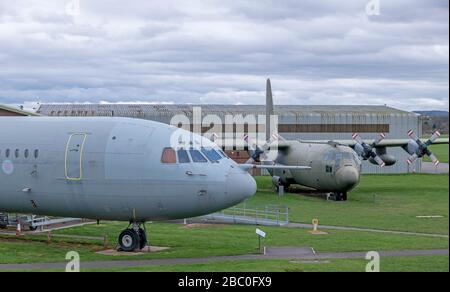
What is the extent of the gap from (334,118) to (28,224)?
196 ft

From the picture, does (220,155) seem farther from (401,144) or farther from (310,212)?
(401,144)

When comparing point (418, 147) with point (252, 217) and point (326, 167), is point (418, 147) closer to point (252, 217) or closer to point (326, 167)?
point (326, 167)

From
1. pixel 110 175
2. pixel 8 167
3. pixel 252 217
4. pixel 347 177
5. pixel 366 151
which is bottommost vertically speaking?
pixel 252 217

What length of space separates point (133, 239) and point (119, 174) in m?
2.97

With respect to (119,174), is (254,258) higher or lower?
lower

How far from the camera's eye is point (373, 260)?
26.5 m

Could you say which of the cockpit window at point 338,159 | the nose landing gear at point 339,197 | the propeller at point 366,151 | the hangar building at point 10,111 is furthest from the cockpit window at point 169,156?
the propeller at point 366,151

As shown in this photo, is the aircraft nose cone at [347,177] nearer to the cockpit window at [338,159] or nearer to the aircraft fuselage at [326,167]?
the aircraft fuselage at [326,167]

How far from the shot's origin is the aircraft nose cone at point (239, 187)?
2622cm

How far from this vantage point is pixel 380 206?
5097cm

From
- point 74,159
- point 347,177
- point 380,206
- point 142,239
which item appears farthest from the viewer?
point 347,177

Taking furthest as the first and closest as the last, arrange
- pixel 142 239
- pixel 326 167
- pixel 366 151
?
1. pixel 366 151
2. pixel 326 167
3. pixel 142 239

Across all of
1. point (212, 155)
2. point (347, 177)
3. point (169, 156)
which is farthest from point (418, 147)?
point (169, 156)

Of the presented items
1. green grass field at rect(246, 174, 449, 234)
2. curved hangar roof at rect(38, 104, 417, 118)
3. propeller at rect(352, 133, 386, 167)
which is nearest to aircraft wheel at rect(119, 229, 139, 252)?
green grass field at rect(246, 174, 449, 234)
